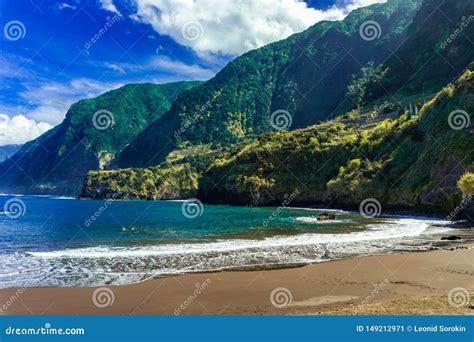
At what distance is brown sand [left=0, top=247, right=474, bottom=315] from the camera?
44.9ft

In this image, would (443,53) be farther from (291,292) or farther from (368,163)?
(291,292)

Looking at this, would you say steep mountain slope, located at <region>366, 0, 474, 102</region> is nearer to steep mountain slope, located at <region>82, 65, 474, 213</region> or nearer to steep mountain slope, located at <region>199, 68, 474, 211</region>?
steep mountain slope, located at <region>82, 65, 474, 213</region>

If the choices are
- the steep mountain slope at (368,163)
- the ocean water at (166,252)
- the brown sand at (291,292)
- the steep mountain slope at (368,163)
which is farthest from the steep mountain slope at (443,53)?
the brown sand at (291,292)

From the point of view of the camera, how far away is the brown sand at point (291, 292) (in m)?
13.7

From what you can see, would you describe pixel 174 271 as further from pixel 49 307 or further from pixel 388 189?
pixel 388 189

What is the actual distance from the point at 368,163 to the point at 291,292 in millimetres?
79785

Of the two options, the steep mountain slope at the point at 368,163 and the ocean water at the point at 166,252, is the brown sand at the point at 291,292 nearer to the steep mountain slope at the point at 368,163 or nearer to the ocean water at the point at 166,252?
the ocean water at the point at 166,252

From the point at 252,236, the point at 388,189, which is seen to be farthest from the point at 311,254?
the point at 388,189

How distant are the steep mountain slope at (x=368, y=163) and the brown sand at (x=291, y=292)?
3920 cm

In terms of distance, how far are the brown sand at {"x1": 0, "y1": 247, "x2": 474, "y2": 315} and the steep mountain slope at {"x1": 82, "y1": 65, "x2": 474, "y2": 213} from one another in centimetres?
3920

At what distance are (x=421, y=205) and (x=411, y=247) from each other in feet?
125

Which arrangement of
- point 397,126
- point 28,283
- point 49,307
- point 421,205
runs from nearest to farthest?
point 49,307 → point 28,283 → point 421,205 → point 397,126

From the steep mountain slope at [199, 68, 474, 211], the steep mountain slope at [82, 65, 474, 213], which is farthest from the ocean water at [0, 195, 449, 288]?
the steep mountain slope at [199, 68, 474, 211]

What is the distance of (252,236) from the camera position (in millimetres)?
37188
